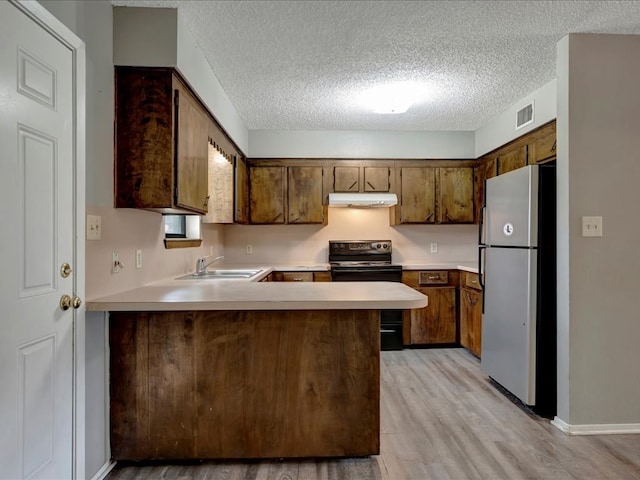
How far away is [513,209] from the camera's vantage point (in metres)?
2.88

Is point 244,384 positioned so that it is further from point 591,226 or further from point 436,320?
point 436,320

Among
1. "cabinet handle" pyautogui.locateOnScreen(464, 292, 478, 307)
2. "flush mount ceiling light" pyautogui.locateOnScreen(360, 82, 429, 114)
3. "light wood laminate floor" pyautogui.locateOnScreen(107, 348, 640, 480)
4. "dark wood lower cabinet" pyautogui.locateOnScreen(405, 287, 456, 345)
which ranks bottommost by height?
"light wood laminate floor" pyautogui.locateOnScreen(107, 348, 640, 480)

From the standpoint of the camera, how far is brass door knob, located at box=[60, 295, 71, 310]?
1.68 m

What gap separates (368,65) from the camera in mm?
2844

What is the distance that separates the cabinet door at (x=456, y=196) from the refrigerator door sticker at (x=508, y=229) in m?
1.64

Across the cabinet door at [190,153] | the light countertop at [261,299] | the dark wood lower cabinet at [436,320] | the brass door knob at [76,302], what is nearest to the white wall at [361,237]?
the dark wood lower cabinet at [436,320]

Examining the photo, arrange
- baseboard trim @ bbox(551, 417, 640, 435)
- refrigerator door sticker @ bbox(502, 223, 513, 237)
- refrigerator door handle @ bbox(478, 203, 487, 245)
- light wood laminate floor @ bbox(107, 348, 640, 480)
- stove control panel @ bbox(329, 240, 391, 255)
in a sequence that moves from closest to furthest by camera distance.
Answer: light wood laminate floor @ bbox(107, 348, 640, 480) → baseboard trim @ bbox(551, 417, 640, 435) → refrigerator door sticker @ bbox(502, 223, 513, 237) → refrigerator door handle @ bbox(478, 203, 487, 245) → stove control panel @ bbox(329, 240, 391, 255)

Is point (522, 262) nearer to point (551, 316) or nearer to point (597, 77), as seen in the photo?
point (551, 316)

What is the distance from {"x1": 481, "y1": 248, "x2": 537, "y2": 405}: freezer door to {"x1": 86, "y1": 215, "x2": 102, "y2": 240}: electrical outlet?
8.40 feet

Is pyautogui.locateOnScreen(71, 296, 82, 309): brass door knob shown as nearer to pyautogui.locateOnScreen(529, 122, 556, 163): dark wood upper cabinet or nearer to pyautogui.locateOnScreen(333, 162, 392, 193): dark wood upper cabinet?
pyautogui.locateOnScreen(333, 162, 392, 193): dark wood upper cabinet

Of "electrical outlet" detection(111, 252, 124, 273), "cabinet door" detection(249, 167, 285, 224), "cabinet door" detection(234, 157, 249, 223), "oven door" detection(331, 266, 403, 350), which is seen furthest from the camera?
"cabinet door" detection(249, 167, 285, 224)

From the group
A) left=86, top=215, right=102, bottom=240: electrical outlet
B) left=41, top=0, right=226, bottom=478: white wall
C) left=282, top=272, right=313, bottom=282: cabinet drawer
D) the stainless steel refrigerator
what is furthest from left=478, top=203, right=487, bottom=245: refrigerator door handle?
left=86, top=215, right=102, bottom=240: electrical outlet

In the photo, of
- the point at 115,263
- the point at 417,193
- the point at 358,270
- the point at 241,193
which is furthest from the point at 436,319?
the point at 115,263

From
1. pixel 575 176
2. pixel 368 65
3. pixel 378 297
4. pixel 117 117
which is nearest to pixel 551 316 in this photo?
pixel 575 176
